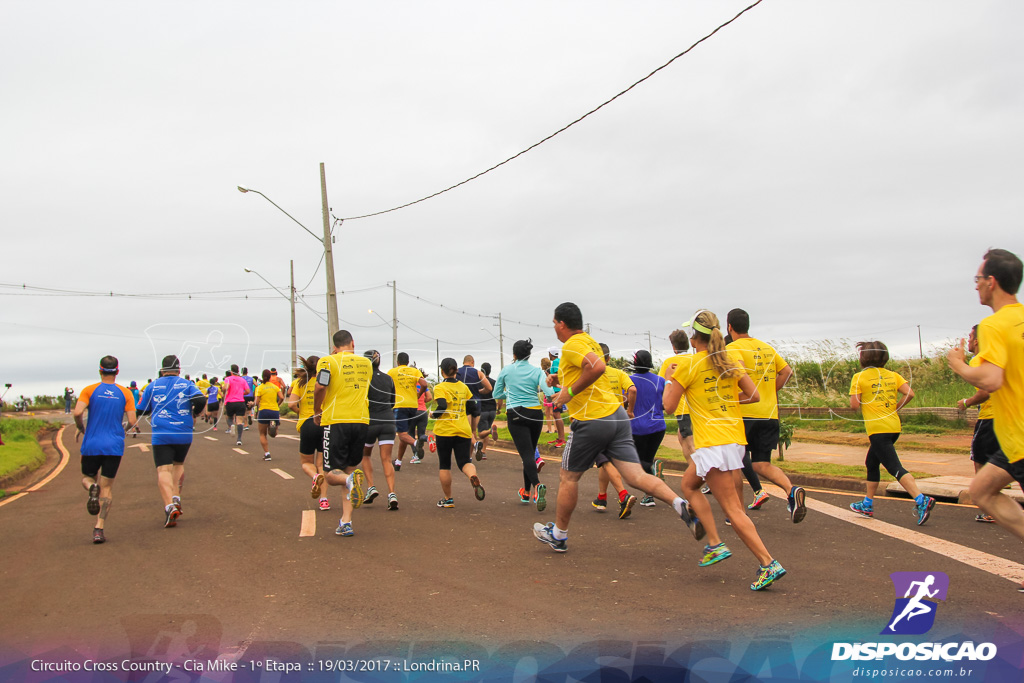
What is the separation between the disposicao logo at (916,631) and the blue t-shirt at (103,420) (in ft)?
26.3

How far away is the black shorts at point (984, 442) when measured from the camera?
7090 millimetres

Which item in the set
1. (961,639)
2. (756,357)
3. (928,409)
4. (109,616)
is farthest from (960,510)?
(928,409)

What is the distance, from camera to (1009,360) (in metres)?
4.54

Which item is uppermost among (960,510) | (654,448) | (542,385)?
→ (542,385)

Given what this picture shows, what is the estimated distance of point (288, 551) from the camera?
291 inches

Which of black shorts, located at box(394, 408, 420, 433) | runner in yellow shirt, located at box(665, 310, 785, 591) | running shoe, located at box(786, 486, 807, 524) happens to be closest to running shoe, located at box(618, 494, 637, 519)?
running shoe, located at box(786, 486, 807, 524)

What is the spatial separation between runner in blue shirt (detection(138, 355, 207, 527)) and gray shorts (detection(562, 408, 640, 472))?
5.28 meters

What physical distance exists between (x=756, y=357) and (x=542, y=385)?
2.96 meters

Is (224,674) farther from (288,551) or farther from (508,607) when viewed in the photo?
(288,551)

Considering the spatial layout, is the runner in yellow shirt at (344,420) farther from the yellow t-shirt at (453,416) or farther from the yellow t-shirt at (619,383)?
the yellow t-shirt at (619,383)

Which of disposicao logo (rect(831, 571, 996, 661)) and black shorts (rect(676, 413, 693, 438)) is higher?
black shorts (rect(676, 413, 693, 438))

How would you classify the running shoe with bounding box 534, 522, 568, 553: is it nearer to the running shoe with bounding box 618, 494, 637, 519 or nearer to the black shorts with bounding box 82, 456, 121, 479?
the running shoe with bounding box 618, 494, 637, 519

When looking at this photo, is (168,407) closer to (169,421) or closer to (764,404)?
(169,421)

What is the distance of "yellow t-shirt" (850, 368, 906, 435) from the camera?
8328 mm
